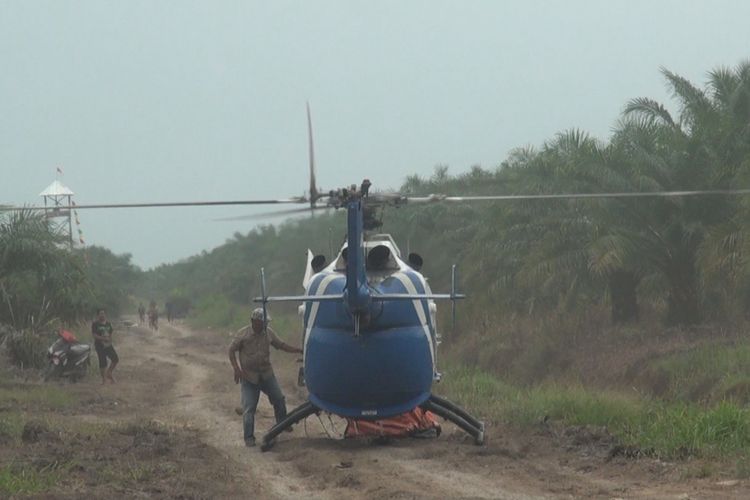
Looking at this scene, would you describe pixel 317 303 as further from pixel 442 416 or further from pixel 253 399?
pixel 442 416

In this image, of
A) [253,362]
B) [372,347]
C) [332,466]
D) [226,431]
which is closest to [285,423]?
[253,362]

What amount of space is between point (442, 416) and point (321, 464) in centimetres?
208

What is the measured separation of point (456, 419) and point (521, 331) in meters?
14.8

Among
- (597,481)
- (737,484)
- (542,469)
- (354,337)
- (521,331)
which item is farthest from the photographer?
(521,331)

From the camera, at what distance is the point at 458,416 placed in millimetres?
13805

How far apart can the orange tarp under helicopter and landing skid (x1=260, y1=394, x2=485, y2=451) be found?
255 mm

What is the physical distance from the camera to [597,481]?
10.5m

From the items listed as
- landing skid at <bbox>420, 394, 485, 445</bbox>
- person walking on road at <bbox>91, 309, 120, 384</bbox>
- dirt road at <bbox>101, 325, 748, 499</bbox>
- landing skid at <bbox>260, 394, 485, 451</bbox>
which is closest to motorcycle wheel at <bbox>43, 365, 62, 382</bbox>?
person walking on road at <bbox>91, 309, 120, 384</bbox>

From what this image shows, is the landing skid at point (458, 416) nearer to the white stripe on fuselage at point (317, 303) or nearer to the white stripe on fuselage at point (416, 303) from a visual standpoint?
the white stripe on fuselage at point (416, 303)

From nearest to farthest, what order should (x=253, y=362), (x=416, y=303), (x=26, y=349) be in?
(x=416, y=303) < (x=253, y=362) < (x=26, y=349)

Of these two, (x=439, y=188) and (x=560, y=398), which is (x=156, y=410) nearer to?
(x=560, y=398)

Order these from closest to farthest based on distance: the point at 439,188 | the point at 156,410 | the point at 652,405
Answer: the point at 652,405
the point at 156,410
the point at 439,188

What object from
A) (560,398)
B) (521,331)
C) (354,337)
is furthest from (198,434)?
(521,331)

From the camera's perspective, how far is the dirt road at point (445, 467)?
10.0 metres
